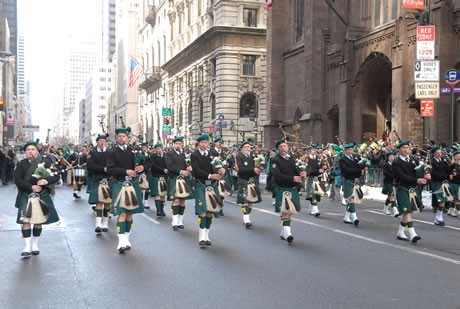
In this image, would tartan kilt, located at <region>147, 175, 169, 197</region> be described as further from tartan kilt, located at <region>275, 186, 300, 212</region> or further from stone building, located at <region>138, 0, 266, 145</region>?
stone building, located at <region>138, 0, 266, 145</region>

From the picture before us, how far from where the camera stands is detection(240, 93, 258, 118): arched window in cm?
5306

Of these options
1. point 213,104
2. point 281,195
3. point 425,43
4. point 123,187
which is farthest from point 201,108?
point 123,187

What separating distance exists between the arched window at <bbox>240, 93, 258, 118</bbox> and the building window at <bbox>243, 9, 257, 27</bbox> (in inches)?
259

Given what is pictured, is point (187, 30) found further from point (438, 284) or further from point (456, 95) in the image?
point (438, 284)

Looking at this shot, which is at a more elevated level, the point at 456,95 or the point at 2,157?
the point at 456,95

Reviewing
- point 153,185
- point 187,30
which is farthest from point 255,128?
point 153,185

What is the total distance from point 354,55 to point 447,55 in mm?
8816

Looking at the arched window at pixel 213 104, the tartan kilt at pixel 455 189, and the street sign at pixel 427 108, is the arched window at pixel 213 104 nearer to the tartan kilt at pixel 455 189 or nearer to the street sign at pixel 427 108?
the street sign at pixel 427 108

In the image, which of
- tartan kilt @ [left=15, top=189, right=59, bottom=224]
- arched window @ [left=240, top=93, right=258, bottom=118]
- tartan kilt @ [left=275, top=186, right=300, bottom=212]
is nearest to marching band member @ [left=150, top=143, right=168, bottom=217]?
tartan kilt @ [left=275, top=186, right=300, bottom=212]

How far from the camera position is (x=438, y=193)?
570 inches

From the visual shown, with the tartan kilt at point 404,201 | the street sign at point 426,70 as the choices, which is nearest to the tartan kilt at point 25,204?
the tartan kilt at point 404,201

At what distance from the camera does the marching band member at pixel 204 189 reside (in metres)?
10.8

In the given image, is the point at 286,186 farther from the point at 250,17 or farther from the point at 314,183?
the point at 250,17

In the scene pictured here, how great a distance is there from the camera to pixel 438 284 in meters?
7.66
